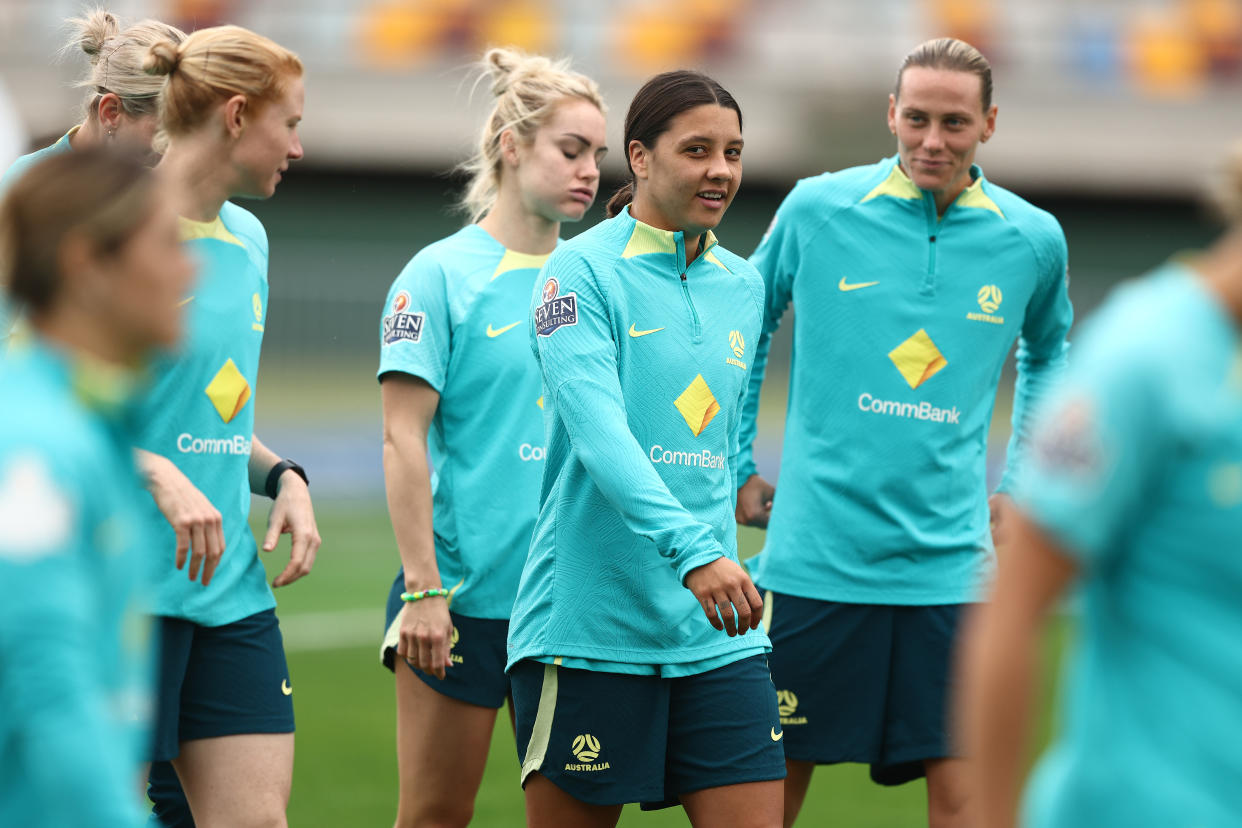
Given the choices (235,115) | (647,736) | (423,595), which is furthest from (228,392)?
(647,736)

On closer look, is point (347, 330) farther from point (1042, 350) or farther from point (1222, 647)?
point (1222, 647)

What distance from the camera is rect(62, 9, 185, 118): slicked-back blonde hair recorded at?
4.01 meters

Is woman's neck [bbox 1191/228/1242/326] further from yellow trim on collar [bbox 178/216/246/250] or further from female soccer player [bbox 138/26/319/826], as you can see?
yellow trim on collar [bbox 178/216/246/250]

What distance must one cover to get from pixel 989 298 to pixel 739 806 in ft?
5.88

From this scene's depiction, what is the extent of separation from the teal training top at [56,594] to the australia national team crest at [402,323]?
2.60m

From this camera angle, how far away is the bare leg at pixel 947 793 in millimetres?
4496

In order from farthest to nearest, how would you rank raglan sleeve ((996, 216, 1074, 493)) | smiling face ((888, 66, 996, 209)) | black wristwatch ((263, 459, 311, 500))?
raglan sleeve ((996, 216, 1074, 493)) → smiling face ((888, 66, 996, 209)) → black wristwatch ((263, 459, 311, 500))

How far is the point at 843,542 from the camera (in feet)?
15.3

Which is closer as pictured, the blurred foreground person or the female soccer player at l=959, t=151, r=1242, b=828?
the female soccer player at l=959, t=151, r=1242, b=828

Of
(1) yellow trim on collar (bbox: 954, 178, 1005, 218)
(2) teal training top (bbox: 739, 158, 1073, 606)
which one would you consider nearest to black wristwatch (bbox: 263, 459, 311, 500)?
(2) teal training top (bbox: 739, 158, 1073, 606)

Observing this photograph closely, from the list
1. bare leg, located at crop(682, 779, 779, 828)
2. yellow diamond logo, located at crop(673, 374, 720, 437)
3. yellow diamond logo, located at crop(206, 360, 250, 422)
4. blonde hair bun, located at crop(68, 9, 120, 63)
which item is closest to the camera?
bare leg, located at crop(682, 779, 779, 828)

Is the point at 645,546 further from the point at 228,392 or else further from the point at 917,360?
the point at 917,360

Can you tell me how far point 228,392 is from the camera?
3.99m

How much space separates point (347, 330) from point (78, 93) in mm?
19879
